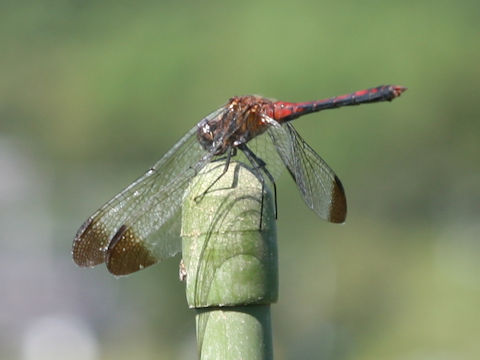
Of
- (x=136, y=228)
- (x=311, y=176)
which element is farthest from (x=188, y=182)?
(x=311, y=176)

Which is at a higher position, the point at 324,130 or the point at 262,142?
the point at 324,130

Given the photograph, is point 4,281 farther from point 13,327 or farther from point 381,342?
point 381,342

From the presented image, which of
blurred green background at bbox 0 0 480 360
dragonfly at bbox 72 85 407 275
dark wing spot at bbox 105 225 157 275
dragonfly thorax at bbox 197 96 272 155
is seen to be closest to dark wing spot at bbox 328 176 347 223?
dragonfly at bbox 72 85 407 275

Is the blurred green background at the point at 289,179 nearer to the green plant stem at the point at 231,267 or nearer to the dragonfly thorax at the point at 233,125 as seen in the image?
the dragonfly thorax at the point at 233,125

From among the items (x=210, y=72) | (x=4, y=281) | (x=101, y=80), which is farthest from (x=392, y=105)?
(x=4, y=281)

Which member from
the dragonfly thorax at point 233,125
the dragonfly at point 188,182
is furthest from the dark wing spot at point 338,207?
the dragonfly thorax at point 233,125

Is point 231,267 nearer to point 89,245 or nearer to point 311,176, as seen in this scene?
point 89,245

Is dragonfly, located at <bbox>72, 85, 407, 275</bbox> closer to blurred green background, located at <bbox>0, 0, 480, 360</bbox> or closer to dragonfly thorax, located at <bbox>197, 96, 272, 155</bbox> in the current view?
dragonfly thorax, located at <bbox>197, 96, 272, 155</bbox>

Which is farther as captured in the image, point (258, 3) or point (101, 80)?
point (258, 3)
